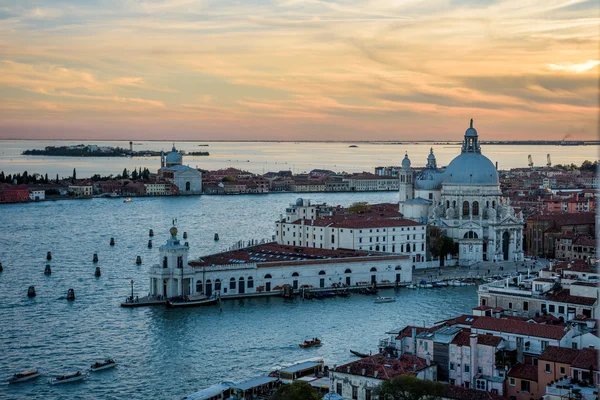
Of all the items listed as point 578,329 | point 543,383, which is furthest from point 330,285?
point 543,383

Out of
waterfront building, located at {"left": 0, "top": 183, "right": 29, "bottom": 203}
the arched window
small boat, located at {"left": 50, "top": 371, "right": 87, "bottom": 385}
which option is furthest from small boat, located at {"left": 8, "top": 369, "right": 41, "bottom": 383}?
waterfront building, located at {"left": 0, "top": 183, "right": 29, "bottom": 203}

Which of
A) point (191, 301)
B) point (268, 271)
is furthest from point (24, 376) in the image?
point (268, 271)

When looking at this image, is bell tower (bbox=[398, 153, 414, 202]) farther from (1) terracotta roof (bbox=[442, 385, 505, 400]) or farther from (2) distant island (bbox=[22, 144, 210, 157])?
(2) distant island (bbox=[22, 144, 210, 157])

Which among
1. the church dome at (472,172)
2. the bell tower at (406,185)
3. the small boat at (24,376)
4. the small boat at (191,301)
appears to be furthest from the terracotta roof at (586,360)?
the bell tower at (406,185)

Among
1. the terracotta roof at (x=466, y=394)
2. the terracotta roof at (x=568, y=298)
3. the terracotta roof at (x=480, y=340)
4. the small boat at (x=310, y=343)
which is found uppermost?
the terracotta roof at (x=568, y=298)

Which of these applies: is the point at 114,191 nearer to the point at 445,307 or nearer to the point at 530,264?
the point at 530,264

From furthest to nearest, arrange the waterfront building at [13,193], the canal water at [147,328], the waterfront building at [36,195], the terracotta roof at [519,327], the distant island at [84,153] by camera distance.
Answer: the distant island at [84,153] → the waterfront building at [36,195] → the waterfront building at [13,193] → the canal water at [147,328] → the terracotta roof at [519,327]

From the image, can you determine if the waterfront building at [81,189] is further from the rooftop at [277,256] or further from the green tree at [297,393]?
the green tree at [297,393]
